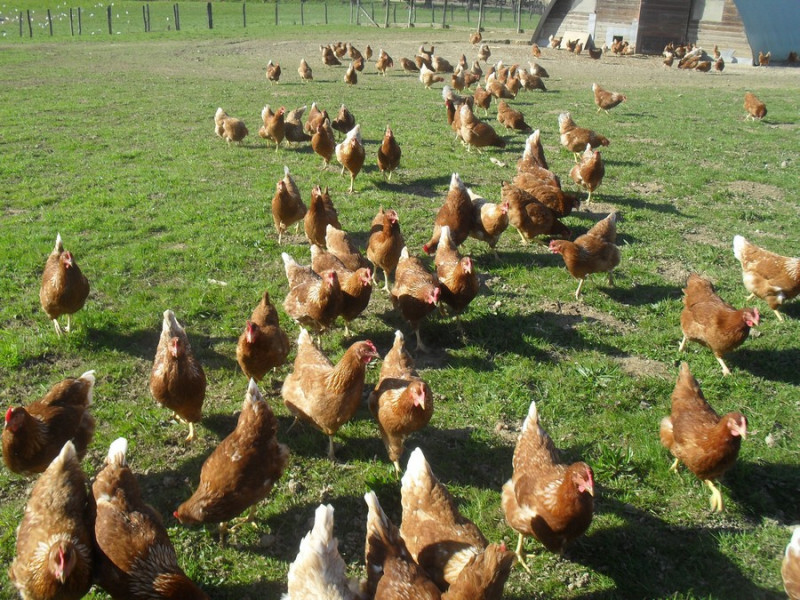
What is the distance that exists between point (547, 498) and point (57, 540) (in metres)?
2.95

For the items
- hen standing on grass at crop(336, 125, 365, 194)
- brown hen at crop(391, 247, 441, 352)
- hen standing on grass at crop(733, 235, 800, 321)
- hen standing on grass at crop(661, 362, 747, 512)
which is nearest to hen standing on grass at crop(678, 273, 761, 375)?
hen standing on grass at crop(733, 235, 800, 321)

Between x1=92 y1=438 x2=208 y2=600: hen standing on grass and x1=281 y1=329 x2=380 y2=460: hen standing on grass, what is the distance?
1.44m

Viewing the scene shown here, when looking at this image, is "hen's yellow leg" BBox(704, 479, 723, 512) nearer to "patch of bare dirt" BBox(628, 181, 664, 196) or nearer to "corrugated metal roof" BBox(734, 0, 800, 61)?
"patch of bare dirt" BBox(628, 181, 664, 196)

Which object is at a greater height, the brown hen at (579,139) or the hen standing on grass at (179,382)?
the brown hen at (579,139)

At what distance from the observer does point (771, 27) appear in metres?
32.4

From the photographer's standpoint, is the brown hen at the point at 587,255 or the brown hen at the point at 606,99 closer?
the brown hen at the point at 587,255

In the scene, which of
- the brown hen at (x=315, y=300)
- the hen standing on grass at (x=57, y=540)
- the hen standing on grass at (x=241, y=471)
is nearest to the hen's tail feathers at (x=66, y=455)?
the hen standing on grass at (x=57, y=540)

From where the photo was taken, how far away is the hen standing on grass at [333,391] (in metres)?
4.71

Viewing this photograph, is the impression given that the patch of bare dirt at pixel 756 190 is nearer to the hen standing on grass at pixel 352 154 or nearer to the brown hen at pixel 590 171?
the brown hen at pixel 590 171

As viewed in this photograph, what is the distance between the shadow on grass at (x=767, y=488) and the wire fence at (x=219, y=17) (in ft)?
138

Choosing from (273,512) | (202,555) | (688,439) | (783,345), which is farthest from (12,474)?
(783,345)

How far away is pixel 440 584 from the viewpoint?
11.6 ft

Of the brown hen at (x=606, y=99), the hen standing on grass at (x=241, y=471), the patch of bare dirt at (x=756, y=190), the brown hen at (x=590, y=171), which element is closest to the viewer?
the hen standing on grass at (x=241, y=471)

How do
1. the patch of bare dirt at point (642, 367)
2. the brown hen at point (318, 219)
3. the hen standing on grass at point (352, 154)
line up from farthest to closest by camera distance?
1. the hen standing on grass at point (352, 154)
2. the brown hen at point (318, 219)
3. the patch of bare dirt at point (642, 367)
